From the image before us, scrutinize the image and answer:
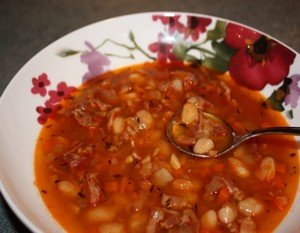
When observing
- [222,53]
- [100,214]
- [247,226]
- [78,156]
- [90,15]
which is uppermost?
[90,15]

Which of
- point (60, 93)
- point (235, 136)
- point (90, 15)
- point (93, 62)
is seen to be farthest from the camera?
point (90, 15)

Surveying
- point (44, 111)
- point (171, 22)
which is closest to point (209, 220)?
point (44, 111)

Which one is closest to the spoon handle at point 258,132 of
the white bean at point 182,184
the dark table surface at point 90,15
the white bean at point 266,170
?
the white bean at point 266,170

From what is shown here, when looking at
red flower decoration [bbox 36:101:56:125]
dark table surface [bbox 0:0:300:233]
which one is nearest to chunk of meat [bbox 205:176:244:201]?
red flower decoration [bbox 36:101:56:125]

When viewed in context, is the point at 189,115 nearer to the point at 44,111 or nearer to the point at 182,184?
the point at 182,184

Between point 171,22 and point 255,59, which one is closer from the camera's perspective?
point 255,59

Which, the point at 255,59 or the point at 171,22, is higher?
the point at 171,22
